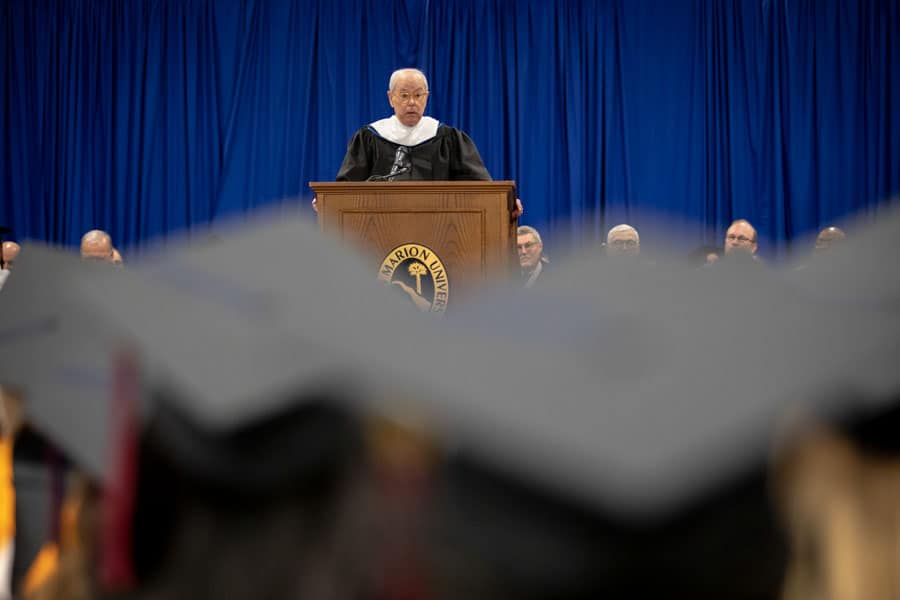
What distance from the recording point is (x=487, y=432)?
0.44 meters

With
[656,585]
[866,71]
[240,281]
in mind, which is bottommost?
[656,585]

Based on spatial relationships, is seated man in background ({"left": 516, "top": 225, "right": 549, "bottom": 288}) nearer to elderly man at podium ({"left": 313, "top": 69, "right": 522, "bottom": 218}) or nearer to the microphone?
elderly man at podium ({"left": 313, "top": 69, "right": 522, "bottom": 218})

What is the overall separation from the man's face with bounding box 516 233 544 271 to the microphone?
1100 mm

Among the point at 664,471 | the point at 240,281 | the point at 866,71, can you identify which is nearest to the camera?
the point at 664,471

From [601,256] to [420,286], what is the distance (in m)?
2.51

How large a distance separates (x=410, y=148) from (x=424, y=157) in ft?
0.28

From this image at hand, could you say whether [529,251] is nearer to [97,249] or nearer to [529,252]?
[529,252]

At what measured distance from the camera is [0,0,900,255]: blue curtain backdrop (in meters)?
7.65

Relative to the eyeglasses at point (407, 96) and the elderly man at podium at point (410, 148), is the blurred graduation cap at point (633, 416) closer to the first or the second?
the elderly man at podium at point (410, 148)

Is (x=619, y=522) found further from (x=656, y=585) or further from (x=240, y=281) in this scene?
(x=240, y=281)

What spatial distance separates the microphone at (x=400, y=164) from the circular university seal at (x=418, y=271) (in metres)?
1.54

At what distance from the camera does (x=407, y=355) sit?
511 mm

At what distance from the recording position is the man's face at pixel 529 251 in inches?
218

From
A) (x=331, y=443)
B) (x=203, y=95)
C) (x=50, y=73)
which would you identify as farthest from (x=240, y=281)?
(x=50, y=73)
